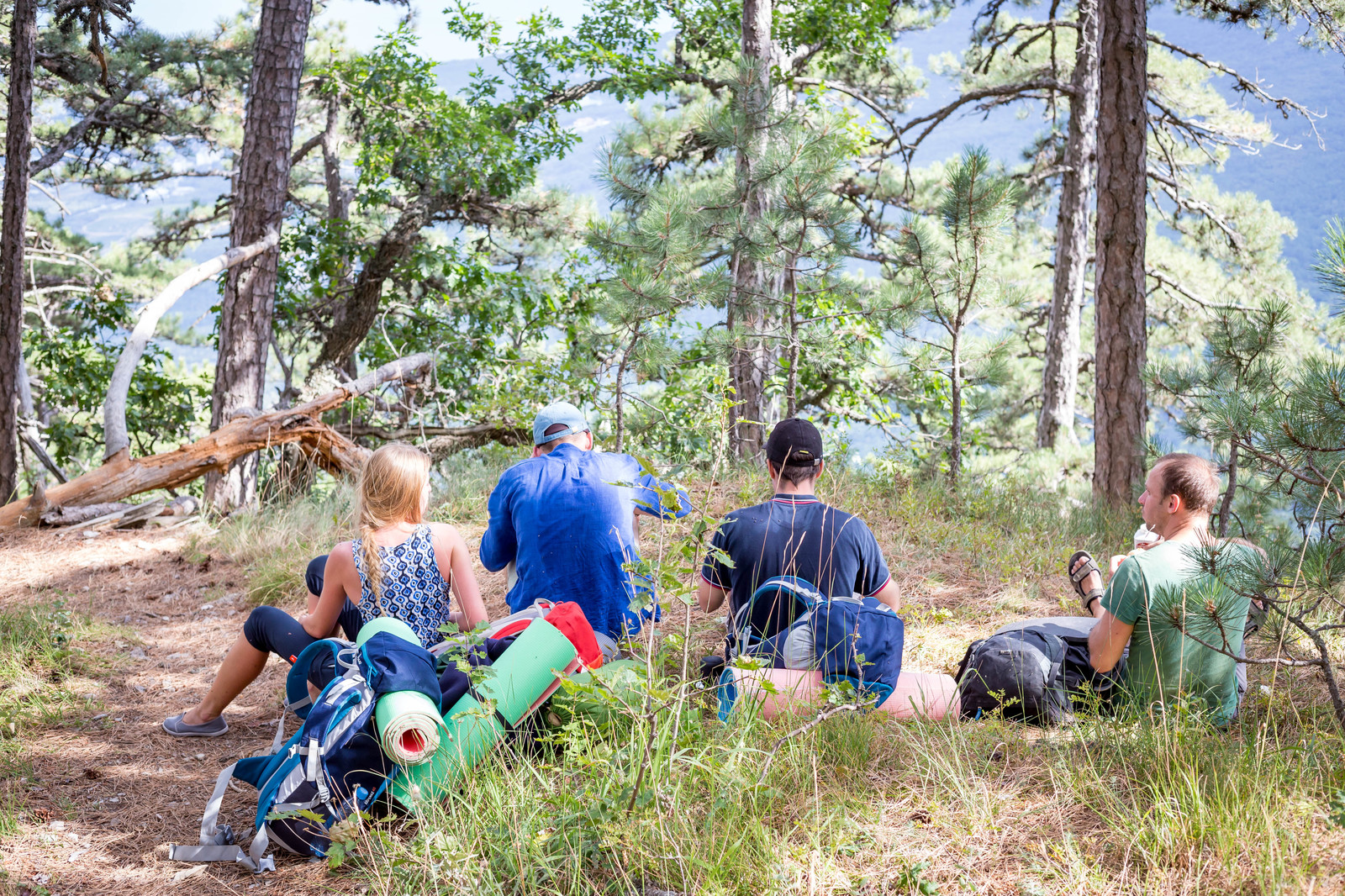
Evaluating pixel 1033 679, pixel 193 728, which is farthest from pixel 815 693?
pixel 193 728

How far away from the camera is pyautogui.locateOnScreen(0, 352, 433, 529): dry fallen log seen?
6629 mm

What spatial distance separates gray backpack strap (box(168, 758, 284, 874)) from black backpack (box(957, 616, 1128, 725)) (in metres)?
2.31

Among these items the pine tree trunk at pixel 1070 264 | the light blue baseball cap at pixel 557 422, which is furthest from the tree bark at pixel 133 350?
the pine tree trunk at pixel 1070 264

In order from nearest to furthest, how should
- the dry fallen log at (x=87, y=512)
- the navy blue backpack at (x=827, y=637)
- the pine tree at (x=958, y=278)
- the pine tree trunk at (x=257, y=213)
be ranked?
1. the navy blue backpack at (x=827, y=637)
2. the pine tree at (x=958, y=278)
3. the dry fallen log at (x=87, y=512)
4. the pine tree trunk at (x=257, y=213)

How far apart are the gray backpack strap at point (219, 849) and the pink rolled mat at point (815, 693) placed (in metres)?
1.45

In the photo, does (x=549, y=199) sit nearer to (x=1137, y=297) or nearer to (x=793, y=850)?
(x=1137, y=297)

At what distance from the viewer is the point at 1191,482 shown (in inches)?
114

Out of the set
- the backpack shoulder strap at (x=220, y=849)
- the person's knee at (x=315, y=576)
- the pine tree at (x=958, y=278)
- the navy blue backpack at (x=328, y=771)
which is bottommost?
the backpack shoulder strap at (x=220, y=849)

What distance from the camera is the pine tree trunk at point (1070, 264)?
11.2 metres

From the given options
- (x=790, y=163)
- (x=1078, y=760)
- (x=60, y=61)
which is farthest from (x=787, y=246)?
(x=60, y=61)

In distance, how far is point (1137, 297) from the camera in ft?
22.0

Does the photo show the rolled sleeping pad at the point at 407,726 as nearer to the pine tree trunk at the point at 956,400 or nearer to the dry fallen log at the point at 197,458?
the pine tree trunk at the point at 956,400

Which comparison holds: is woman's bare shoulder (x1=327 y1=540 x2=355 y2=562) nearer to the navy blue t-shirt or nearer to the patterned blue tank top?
the patterned blue tank top

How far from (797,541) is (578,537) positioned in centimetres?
94
